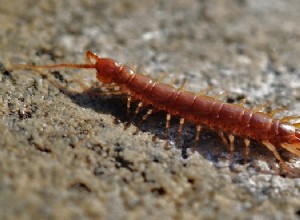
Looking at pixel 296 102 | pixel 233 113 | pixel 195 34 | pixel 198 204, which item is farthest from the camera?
pixel 195 34

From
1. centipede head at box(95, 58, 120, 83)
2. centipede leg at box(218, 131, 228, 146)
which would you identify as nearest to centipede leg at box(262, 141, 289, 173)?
centipede leg at box(218, 131, 228, 146)

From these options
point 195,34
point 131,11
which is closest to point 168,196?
point 195,34

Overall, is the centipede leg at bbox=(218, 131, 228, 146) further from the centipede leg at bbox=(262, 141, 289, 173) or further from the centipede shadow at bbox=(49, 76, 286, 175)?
the centipede leg at bbox=(262, 141, 289, 173)

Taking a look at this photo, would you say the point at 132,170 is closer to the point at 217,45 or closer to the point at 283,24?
the point at 217,45

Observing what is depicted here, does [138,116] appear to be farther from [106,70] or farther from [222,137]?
[222,137]

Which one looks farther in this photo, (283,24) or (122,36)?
(283,24)

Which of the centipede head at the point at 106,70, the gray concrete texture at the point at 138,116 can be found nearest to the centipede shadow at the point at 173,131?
the gray concrete texture at the point at 138,116

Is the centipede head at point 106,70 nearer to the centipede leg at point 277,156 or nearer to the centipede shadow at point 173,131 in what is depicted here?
the centipede shadow at point 173,131
